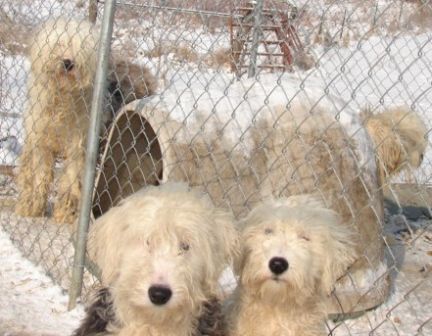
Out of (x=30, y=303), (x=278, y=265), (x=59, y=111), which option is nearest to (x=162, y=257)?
(x=278, y=265)

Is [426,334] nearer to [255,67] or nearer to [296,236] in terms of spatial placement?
[296,236]

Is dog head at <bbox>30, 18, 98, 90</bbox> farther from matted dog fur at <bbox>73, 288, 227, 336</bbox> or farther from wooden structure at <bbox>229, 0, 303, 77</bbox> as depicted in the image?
matted dog fur at <bbox>73, 288, 227, 336</bbox>

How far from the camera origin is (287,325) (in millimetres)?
2809

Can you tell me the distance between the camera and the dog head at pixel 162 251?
92.7 inches

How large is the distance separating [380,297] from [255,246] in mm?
1775

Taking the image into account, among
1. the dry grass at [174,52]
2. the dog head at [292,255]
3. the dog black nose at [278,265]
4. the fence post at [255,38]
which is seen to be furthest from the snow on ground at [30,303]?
the fence post at [255,38]

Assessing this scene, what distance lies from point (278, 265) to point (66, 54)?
327cm

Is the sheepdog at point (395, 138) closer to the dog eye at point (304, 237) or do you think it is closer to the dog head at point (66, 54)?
the dog eye at point (304, 237)

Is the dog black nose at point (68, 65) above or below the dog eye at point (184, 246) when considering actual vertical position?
above

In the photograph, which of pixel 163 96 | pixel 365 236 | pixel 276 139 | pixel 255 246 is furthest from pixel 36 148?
pixel 255 246

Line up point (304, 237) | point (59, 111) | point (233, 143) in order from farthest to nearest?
1. point (59, 111)
2. point (233, 143)
3. point (304, 237)

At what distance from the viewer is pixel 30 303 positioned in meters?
4.03

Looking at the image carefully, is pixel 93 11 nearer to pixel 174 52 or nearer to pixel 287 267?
pixel 174 52

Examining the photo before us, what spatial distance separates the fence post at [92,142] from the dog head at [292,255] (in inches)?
48.0
